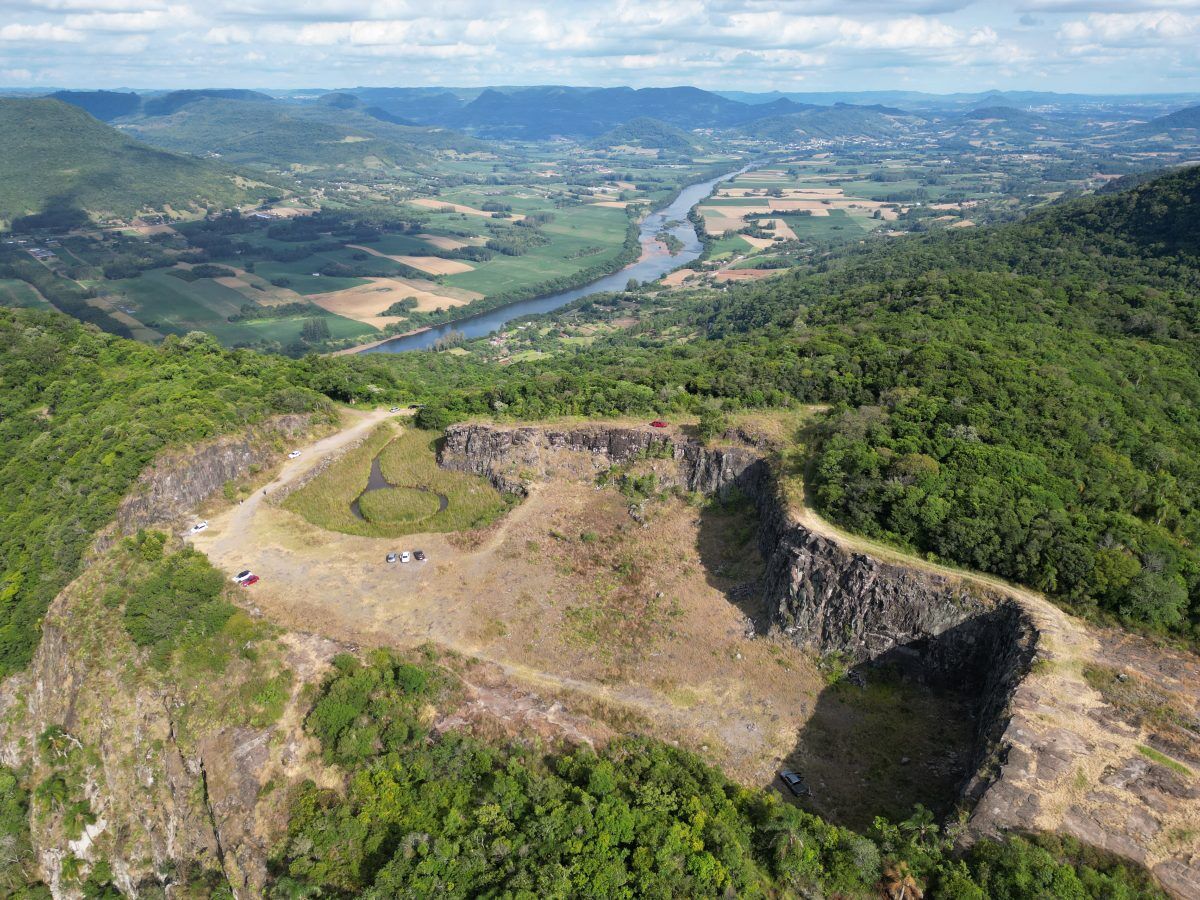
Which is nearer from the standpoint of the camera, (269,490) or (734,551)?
(734,551)

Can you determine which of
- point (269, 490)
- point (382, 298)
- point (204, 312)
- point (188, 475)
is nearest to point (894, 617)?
point (269, 490)

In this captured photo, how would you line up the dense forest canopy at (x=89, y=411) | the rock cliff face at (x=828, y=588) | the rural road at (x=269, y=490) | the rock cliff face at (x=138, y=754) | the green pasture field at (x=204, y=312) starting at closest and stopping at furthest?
the rock cliff face at (x=138, y=754), the rock cliff face at (x=828, y=588), the rural road at (x=269, y=490), the dense forest canopy at (x=89, y=411), the green pasture field at (x=204, y=312)

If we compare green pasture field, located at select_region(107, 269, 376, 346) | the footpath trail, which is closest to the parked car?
the footpath trail

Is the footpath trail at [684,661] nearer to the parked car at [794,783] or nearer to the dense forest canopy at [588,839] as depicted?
the parked car at [794,783]

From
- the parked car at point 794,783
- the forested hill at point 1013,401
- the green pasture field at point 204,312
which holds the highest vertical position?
the forested hill at point 1013,401

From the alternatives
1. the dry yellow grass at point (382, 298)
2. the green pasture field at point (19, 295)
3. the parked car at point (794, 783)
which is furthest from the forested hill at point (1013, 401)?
the green pasture field at point (19, 295)

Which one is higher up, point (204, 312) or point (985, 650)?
point (985, 650)

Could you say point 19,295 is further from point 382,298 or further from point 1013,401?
point 1013,401
